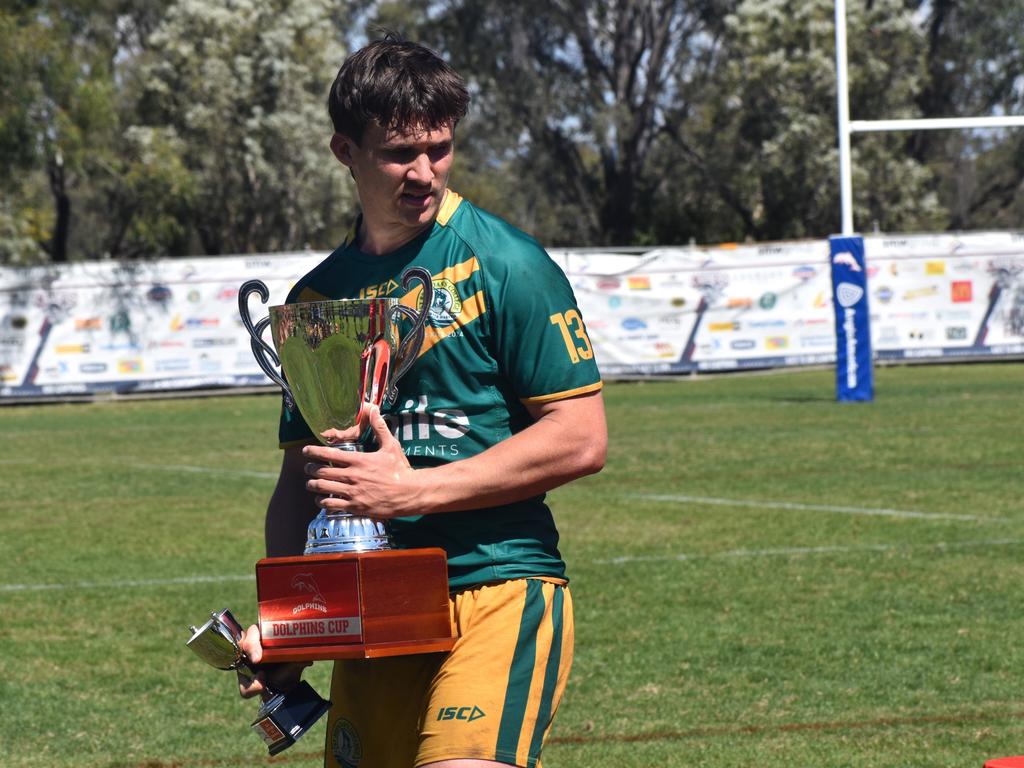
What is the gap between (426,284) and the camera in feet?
9.78

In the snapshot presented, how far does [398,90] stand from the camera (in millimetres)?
3043

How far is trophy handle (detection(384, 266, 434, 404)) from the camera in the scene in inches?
118

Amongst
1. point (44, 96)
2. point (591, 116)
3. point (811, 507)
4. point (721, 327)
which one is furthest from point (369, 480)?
point (591, 116)

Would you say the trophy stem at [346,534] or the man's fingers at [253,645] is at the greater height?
the trophy stem at [346,534]

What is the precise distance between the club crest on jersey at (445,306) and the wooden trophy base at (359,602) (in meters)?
0.46

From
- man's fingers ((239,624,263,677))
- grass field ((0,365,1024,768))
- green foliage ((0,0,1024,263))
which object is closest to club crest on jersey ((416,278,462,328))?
man's fingers ((239,624,263,677))

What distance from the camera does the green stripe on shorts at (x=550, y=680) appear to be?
3.12 meters

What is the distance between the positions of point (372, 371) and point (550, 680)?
723 millimetres

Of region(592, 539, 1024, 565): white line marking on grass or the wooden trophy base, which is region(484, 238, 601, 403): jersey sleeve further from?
region(592, 539, 1024, 565): white line marking on grass

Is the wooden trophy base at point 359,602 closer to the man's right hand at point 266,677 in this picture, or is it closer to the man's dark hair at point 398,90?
the man's right hand at point 266,677

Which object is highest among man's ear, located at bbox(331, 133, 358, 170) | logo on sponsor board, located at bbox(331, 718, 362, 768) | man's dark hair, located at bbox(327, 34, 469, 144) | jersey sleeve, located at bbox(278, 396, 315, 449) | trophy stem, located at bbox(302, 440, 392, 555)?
man's dark hair, located at bbox(327, 34, 469, 144)

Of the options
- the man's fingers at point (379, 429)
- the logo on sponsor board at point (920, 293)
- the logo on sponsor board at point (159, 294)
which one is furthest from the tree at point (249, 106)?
the man's fingers at point (379, 429)

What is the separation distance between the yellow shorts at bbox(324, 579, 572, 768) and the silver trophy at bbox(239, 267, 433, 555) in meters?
0.27

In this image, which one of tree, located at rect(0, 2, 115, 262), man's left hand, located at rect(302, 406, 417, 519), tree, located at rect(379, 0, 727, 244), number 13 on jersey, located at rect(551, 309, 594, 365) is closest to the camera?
man's left hand, located at rect(302, 406, 417, 519)
